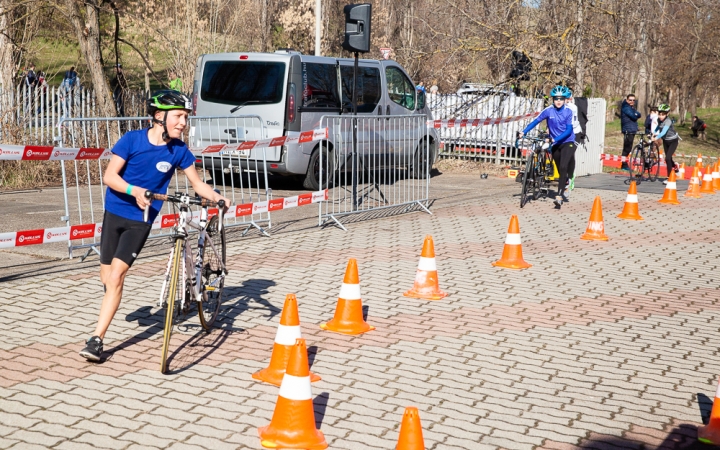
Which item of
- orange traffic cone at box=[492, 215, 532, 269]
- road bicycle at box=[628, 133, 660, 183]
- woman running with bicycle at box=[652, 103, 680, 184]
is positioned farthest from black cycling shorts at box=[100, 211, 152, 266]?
road bicycle at box=[628, 133, 660, 183]

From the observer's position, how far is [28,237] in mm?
7953

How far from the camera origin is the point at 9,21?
56.7 ft

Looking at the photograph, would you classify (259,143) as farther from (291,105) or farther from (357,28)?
(291,105)

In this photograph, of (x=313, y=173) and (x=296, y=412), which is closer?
(x=296, y=412)

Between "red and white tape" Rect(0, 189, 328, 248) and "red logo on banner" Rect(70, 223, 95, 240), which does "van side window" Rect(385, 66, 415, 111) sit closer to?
"red and white tape" Rect(0, 189, 328, 248)

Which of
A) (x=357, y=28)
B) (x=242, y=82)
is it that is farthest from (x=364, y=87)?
(x=357, y=28)

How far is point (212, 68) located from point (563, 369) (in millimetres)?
10744

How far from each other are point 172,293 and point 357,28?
8.44 metres

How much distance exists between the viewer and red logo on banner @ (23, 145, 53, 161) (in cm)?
816

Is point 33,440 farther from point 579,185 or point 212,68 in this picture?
point 579,185

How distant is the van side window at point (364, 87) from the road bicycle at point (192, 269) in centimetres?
939

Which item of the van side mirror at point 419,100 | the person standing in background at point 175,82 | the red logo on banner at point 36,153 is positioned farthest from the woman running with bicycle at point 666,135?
the red logo on banner at point 36,153

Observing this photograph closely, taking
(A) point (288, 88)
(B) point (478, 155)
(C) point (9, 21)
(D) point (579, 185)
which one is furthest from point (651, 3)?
(C) point (9, 21)

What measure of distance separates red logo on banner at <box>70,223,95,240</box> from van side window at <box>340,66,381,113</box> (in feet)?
25.1
